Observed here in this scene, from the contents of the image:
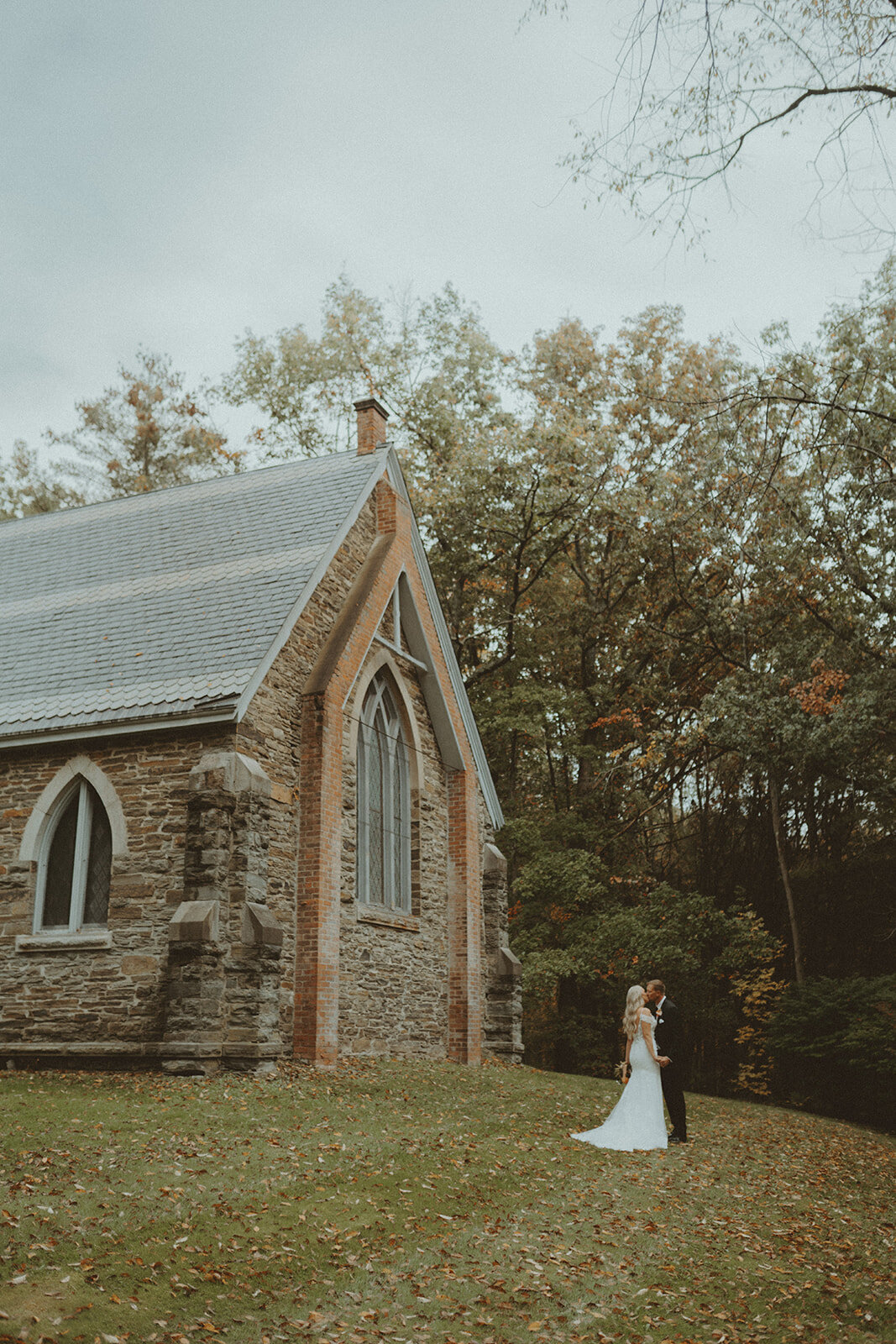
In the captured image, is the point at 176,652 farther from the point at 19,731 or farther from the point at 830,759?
the point at 830,759

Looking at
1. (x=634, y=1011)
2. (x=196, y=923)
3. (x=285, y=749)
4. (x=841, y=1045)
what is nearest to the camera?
(x=634, y=1011)

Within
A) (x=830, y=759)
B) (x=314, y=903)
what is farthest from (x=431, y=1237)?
(x=830, y=759)

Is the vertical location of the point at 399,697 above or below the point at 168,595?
below

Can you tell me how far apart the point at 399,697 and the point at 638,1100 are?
8.02 metres

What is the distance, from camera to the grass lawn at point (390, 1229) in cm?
634

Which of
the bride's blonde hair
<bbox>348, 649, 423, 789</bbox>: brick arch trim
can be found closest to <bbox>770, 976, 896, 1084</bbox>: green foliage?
<bbox>348, 649, 423, 789</bbox>: brick arch trim

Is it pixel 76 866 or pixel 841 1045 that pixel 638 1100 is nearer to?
pixel 76 866

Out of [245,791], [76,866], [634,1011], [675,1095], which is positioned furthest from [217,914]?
[675,1095]

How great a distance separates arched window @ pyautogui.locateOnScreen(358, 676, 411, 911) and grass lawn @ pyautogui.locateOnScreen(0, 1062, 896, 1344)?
16.1ft

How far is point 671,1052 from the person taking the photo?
12492 millimetres

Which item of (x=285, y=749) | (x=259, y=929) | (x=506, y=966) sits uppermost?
(x=285, y=749)

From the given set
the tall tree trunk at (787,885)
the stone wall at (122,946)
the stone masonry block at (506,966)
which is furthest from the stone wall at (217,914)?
the tall tree trunk at (787,885)

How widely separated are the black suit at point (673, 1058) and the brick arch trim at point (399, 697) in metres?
6.40

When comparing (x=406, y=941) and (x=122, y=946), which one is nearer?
(x=122, y=946)
